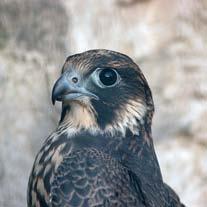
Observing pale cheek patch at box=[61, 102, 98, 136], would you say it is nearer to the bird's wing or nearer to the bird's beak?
the bird's beak

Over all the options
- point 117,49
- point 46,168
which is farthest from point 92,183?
point 117,49

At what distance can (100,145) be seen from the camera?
16.9 feet

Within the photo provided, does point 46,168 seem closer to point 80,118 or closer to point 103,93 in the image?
point 80,118

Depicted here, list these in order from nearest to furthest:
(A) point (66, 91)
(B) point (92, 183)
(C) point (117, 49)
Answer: (B) point (92, 183) < (A) point (66, 91) < (C) point (117, 49)

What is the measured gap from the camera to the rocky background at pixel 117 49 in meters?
8.00

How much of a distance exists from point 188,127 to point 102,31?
3.30 ft

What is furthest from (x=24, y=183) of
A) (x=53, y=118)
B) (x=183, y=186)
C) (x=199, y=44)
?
(x=199, y=44)

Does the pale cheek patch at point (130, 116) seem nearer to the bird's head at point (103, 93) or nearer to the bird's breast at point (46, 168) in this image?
the bird's head at point (103, 93)

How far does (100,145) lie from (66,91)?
32cm

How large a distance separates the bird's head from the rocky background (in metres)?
2.71

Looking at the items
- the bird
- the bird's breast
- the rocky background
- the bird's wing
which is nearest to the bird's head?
the bird

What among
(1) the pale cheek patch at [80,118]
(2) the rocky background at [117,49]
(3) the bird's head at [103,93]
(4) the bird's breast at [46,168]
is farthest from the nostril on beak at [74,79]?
→ (2) the rocky background at [117,49]

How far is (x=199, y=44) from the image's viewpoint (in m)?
8.37

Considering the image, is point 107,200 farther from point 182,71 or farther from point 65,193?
point 182,71
